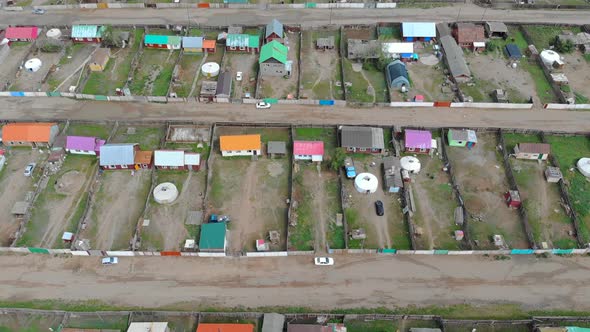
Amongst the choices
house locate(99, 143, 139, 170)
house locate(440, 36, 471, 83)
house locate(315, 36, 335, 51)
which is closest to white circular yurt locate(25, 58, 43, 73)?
house locate(99, 143, 139, 170)

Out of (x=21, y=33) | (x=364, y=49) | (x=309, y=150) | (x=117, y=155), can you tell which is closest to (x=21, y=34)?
(x=21, y=33)

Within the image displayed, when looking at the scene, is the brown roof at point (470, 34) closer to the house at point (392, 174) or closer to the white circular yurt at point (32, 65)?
the house at point (392, 174)

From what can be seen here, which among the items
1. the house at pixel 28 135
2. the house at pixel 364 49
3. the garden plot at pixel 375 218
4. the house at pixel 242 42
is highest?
the house at pixel 242 42

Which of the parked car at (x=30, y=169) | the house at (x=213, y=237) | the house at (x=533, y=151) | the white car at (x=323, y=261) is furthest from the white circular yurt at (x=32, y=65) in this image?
the house at (x=533, y=151)

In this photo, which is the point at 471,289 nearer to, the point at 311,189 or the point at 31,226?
the point at 311,189

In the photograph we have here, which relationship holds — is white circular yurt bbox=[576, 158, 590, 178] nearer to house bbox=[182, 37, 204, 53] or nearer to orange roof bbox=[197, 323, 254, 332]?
orange roof bbox=[197, 323, 254, 332]

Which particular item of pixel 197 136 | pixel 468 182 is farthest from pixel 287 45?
pixel 468 182
